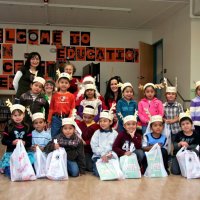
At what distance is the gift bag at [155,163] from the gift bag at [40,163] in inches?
47.0

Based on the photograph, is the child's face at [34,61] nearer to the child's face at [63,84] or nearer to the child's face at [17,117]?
the child's face at [63,84]

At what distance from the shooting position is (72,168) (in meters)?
3.98

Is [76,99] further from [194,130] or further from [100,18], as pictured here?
[100,18]

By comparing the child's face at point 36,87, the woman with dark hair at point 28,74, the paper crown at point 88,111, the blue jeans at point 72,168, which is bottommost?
the blue jeans at point 72,168

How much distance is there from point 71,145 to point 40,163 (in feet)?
1.38

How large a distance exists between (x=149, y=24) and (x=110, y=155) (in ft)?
20.5

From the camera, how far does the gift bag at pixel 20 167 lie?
12.2 feet

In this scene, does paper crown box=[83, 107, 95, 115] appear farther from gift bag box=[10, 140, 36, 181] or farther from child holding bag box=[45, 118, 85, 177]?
gift bag box=[10, 140, 36, 181]

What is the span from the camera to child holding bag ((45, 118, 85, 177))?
4.02m

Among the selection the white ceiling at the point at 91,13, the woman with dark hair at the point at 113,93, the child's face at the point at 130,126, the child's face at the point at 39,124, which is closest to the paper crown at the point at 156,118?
the child's face at the point at 130,126

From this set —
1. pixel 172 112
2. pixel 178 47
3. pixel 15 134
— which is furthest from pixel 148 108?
pixel 178 47

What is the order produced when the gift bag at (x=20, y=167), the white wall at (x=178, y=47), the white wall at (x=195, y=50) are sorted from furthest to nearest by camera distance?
1. the white wall at (x=178, y=47)
2. the white wall at (x=195, y=50)
3. the gift bag at (x=20, y=167)

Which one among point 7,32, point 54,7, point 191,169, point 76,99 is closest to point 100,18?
point 54,7

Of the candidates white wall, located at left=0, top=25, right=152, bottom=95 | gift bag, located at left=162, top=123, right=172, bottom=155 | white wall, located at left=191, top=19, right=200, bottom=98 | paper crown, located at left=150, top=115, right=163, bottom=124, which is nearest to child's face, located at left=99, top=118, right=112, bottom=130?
paper crown, located at left=150, top=115, right=163, bottom=124
